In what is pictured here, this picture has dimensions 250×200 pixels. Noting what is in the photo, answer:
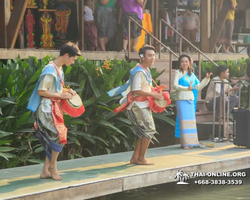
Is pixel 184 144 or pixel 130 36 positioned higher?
pixel 130 36

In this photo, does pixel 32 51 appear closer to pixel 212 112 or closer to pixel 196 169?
pixel 212 112

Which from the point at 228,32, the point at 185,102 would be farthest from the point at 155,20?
the point at 185,102

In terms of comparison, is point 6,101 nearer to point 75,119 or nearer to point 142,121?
point 75,119

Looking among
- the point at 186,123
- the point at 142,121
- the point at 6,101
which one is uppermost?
the point at 6,101

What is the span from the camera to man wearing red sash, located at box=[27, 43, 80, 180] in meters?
6.59

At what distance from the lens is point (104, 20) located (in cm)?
1438

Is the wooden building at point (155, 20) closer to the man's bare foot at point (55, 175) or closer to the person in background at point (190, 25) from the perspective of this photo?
the person in background at point (190, 25)

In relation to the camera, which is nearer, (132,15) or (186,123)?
(186,123)

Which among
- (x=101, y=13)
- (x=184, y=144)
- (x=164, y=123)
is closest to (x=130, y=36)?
(x=101, y=13)

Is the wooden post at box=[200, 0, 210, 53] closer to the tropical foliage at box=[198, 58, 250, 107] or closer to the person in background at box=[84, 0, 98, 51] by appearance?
the tropical foliage at box=[198, 58, 250, 107]

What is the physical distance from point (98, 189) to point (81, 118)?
2701 millimetres

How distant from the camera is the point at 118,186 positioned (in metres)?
6.81

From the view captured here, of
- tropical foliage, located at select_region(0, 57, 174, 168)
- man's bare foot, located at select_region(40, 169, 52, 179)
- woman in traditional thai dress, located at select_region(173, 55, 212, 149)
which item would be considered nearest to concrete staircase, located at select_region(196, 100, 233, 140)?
tropical foliage, located at select_region(0, 57, 174, 168)

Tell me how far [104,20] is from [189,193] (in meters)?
7.28
